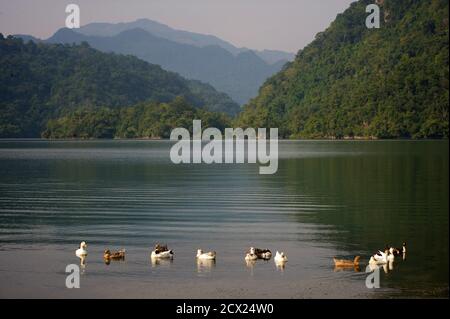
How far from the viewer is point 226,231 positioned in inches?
1253

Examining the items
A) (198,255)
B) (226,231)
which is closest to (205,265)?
(198,255)

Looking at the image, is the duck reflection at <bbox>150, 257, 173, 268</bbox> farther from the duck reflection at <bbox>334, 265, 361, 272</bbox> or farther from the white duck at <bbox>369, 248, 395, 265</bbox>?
the white duck at <bbox>369, 248, 395, 265</bbox>

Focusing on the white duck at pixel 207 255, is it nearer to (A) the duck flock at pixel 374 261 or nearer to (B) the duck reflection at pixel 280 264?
(B) the duck reflection at pixel 280 264

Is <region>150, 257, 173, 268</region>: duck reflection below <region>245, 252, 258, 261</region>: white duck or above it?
below

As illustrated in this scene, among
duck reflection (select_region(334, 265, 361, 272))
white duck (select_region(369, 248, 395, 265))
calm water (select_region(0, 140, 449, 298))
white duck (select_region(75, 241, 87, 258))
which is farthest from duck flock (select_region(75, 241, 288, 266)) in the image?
white duck (select_region(369, 248, 395, 265))

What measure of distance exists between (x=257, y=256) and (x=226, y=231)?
6.41 meters

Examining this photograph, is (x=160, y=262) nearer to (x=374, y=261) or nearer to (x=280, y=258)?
(x=280, y=258)

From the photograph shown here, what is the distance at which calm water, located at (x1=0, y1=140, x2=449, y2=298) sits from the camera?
2219 cm

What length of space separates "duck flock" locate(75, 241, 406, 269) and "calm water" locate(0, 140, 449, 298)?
29cm

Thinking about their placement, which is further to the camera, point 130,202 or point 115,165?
point 115,165

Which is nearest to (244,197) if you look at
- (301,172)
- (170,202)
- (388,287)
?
(170,202)

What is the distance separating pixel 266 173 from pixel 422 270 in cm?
4323
